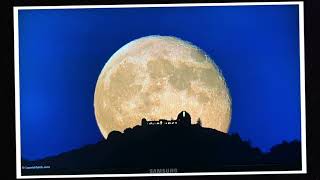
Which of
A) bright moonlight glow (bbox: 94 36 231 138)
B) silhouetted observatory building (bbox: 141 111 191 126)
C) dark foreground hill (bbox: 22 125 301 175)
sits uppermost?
bright moonlight glow (bbox: 94 36 231 138)

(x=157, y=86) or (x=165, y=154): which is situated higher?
(x=157, y=86)

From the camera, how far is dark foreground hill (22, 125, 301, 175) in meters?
3.01

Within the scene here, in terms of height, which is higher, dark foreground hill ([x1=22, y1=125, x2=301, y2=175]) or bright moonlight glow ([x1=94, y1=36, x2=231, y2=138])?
bright moonlight glow ([x1=94, y1=36, x2=231, y2=138])

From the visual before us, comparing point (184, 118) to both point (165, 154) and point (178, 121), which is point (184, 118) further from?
point (165, 154)

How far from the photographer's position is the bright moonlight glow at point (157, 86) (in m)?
2.99

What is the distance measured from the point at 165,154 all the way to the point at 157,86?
0.37 metres

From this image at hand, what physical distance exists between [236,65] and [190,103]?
13.0 inches

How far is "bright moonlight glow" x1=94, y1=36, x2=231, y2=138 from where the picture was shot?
118 inches

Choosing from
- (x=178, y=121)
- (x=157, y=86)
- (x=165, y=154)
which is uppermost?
(x=157, y=86)

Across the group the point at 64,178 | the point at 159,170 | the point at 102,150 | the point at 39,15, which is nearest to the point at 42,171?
the point at 64,178

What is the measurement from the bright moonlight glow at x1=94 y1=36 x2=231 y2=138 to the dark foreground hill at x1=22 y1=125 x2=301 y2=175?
0.07 metres

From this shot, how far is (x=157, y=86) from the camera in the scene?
118 inches

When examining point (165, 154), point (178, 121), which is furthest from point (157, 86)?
point (165, 154)
